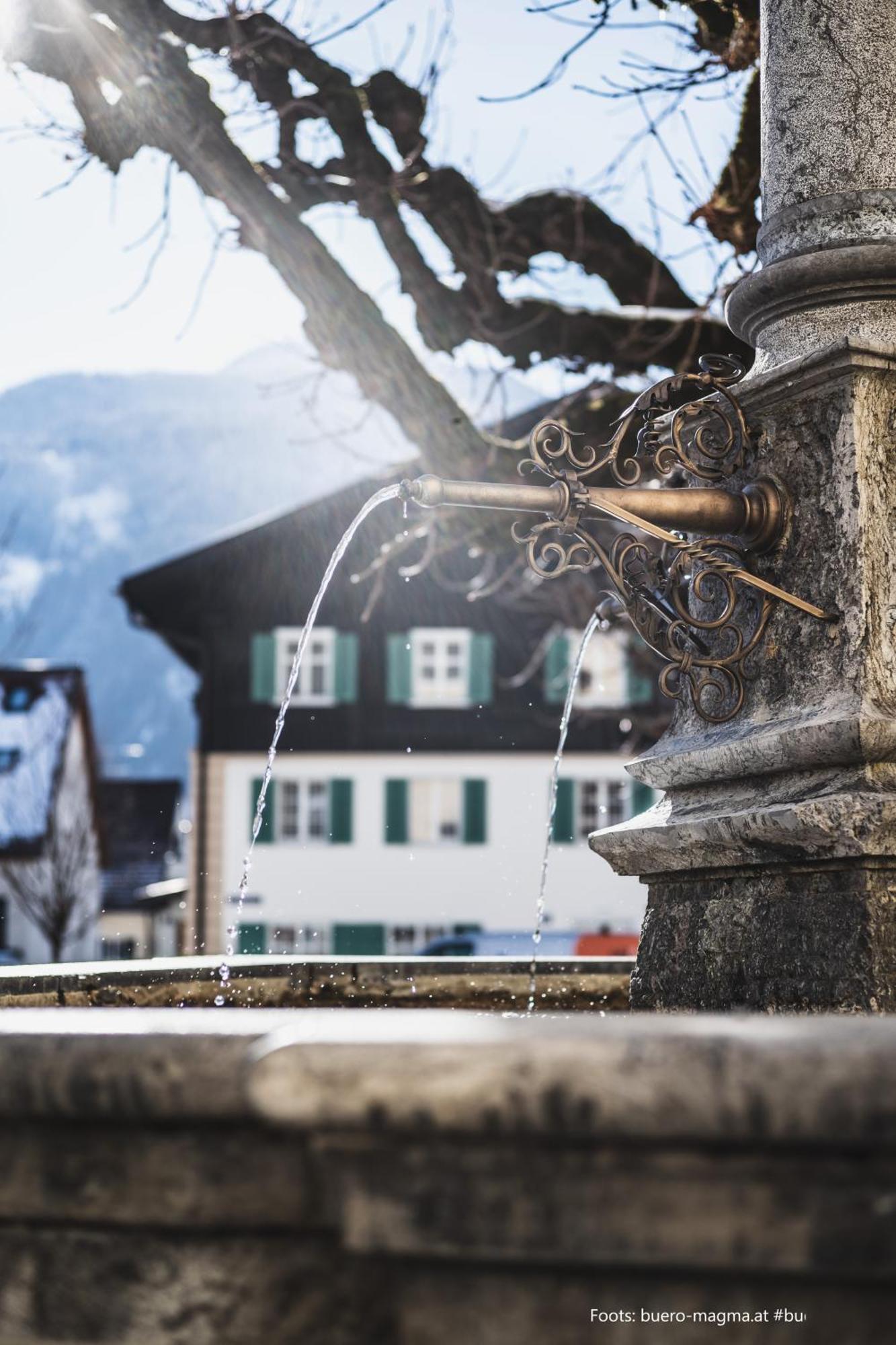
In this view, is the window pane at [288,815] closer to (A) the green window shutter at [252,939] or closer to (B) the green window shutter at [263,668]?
(B) the green window shutter at [263,668]

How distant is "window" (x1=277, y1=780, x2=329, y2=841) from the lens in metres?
28.5

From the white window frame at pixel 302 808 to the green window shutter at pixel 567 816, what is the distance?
4.05 m

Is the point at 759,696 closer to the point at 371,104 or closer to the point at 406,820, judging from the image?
the point at 371,104

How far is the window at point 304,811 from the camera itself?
28.5 m

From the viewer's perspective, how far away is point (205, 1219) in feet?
4.13

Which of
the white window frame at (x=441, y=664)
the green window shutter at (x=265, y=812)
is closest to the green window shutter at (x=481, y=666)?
the white window frame at (x=441, y=664)

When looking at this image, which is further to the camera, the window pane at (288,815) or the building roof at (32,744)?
the building roof at (32,744)

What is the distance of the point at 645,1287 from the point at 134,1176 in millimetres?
415

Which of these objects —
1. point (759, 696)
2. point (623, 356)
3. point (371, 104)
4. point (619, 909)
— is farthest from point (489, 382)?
point (619, 909)

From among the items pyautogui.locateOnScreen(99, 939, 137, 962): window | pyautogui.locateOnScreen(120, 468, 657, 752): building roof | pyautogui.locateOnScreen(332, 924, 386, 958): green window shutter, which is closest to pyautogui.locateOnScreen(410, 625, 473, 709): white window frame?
pyautogui.locateOnScreen(120, 468, 657, 752): building roof

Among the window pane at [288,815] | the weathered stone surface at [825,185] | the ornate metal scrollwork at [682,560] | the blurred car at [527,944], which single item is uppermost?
the weathered stone surface at [825,185]

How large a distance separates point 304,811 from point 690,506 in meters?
26.3

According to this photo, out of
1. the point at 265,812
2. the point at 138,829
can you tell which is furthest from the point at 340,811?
the point at 138,829

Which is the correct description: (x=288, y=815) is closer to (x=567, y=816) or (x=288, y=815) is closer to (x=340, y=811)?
(x=340, y=811)
